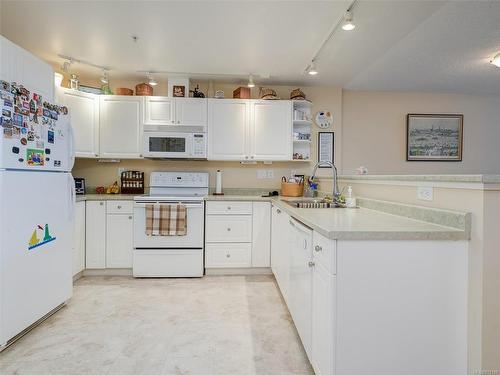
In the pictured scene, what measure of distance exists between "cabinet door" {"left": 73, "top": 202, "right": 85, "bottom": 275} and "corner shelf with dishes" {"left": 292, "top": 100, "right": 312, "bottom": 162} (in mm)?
2471

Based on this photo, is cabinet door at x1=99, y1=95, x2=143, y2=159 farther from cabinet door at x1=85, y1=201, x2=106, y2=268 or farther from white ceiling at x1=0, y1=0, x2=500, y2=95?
cabinet door at x1=85, y1=201, x2=106, y2=268

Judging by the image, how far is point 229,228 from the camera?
3.19 metres

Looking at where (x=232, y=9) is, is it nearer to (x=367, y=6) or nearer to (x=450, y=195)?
(x=367, y=6)

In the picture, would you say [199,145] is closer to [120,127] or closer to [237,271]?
[120,127]

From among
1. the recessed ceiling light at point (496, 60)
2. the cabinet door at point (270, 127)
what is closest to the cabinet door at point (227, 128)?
the cabinet door at point (270, 127)

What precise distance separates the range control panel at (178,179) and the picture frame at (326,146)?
153 centimetres

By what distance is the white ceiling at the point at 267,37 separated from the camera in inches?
83.0

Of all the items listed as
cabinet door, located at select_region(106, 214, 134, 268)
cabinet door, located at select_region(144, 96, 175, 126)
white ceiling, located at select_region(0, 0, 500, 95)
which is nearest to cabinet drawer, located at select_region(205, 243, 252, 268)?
cabinet door, located at select_region(106, 214, 134, 268)

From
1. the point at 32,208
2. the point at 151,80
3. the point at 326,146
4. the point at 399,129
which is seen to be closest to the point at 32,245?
the point at 32,208

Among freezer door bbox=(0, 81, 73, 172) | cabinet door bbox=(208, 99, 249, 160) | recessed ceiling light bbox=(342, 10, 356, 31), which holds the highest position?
recessed ceiling light bbox=(342, 10, 356, 31)

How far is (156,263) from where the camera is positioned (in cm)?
308

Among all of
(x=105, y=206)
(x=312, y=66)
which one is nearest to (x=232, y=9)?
(x=312, y=66)

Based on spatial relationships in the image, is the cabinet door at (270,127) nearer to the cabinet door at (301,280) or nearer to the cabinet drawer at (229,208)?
the cabinet drawer at (229,208)

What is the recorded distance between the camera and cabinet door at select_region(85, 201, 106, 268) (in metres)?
3.11
